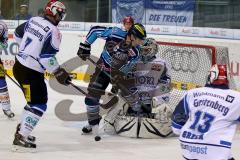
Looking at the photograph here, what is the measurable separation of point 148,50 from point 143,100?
0.53 meters

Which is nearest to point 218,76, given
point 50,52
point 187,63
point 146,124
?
point 50,52

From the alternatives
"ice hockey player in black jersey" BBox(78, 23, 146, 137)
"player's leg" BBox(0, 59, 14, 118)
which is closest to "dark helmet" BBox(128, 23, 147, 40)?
"ice hockey player in black jersey" BBox(78, 23, 146, 137)

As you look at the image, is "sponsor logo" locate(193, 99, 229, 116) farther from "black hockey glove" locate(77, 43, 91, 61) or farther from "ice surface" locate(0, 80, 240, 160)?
"black hockey glove" locate(77, 43, 91, 61)

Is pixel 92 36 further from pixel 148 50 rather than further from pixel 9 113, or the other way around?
pixel 9 113

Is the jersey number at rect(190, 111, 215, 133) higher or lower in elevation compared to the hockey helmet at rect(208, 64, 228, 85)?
lower

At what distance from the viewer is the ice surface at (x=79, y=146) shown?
598 centimetres

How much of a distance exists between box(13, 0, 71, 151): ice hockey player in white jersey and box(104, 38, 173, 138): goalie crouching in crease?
1135 millimetres

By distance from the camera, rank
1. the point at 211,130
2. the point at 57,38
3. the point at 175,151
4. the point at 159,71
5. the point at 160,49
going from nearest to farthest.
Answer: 1. the point at 211,130
2. the point at 57,38
3. the point at 175,151
4. the point at 159,71
5. the point at 160,49

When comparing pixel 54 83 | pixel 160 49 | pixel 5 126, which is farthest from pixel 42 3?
pixel 5 126

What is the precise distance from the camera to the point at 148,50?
708cm

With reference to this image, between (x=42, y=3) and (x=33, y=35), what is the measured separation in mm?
6971

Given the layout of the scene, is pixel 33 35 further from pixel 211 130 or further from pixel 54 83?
pixel 54 83

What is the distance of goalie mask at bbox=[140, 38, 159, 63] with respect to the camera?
7035 millimetres

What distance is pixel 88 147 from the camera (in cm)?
645
